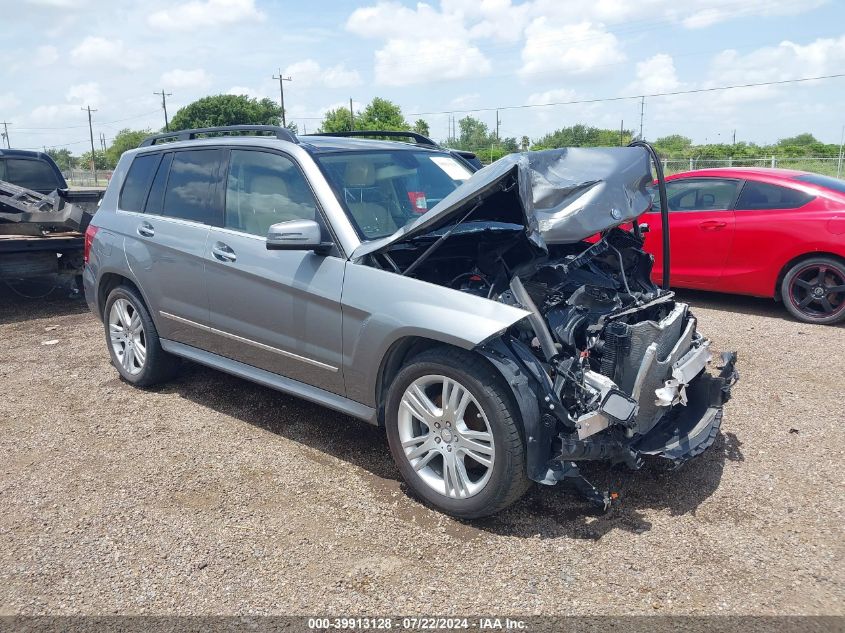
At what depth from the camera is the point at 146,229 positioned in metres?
5.06

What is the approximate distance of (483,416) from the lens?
129 inches

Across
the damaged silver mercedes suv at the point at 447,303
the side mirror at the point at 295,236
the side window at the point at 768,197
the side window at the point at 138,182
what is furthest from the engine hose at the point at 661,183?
the side window at the point at 768,197

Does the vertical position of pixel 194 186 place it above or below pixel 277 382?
above

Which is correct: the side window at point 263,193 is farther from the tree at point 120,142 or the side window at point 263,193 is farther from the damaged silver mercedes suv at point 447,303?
the tree at point 120,142

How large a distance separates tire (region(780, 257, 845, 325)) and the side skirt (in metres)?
5.41

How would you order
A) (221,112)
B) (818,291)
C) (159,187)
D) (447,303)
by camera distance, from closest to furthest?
1. (447,303)
2. (159,187)
3. (818,291)
4. (221,112)

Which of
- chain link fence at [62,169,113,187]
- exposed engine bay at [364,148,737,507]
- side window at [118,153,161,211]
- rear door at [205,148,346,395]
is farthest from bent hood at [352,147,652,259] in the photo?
chain link fence at [62,169,113,187]

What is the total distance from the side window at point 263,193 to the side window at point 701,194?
16.5ft

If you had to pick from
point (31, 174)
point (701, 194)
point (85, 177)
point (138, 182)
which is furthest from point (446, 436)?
point (85, 177)

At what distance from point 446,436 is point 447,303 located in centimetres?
68

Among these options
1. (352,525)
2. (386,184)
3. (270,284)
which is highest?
(386,184)

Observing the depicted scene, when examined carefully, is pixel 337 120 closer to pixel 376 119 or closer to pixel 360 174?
pixel 376 119

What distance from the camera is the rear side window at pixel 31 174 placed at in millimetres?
9797

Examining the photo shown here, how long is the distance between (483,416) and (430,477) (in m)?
0.53
